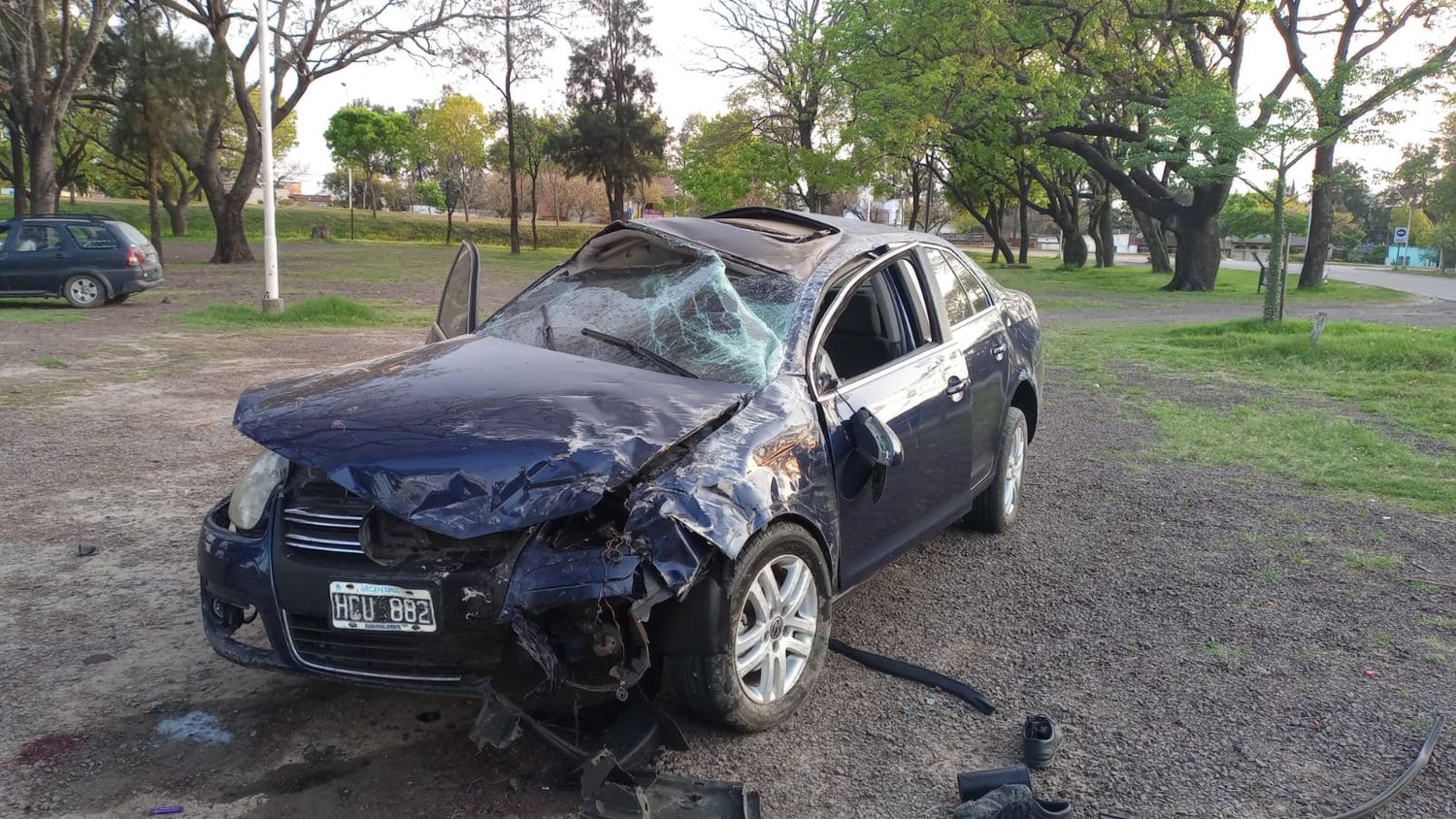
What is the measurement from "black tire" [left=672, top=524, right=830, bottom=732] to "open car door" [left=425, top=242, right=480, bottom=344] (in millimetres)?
2332

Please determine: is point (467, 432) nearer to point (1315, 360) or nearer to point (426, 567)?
point (426, 567)

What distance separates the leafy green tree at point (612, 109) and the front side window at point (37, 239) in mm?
32274

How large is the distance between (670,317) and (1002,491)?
89.6 inches

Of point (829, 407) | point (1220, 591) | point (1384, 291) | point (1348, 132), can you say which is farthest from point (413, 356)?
point (1384, 291)

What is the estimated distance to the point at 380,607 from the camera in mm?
2854

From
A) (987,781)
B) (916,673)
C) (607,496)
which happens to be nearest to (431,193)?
(916,673)

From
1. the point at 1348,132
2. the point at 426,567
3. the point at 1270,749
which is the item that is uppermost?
the point at 1348,132

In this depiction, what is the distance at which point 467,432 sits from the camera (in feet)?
9.86

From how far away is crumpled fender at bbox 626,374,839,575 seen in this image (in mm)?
2787

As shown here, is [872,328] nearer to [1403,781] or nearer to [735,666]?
[735,666]

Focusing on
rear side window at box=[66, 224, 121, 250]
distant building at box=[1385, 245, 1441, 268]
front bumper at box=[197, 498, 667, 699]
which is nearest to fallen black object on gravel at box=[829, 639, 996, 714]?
front bumper at box=[197, 498, 667, 699]

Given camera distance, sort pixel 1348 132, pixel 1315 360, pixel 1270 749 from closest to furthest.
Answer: pixel 1270 749 → pixel 1315 360 → pixel 1348 132

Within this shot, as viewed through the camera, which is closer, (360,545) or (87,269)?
(360,545)

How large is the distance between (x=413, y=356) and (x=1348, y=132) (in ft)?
70.3
